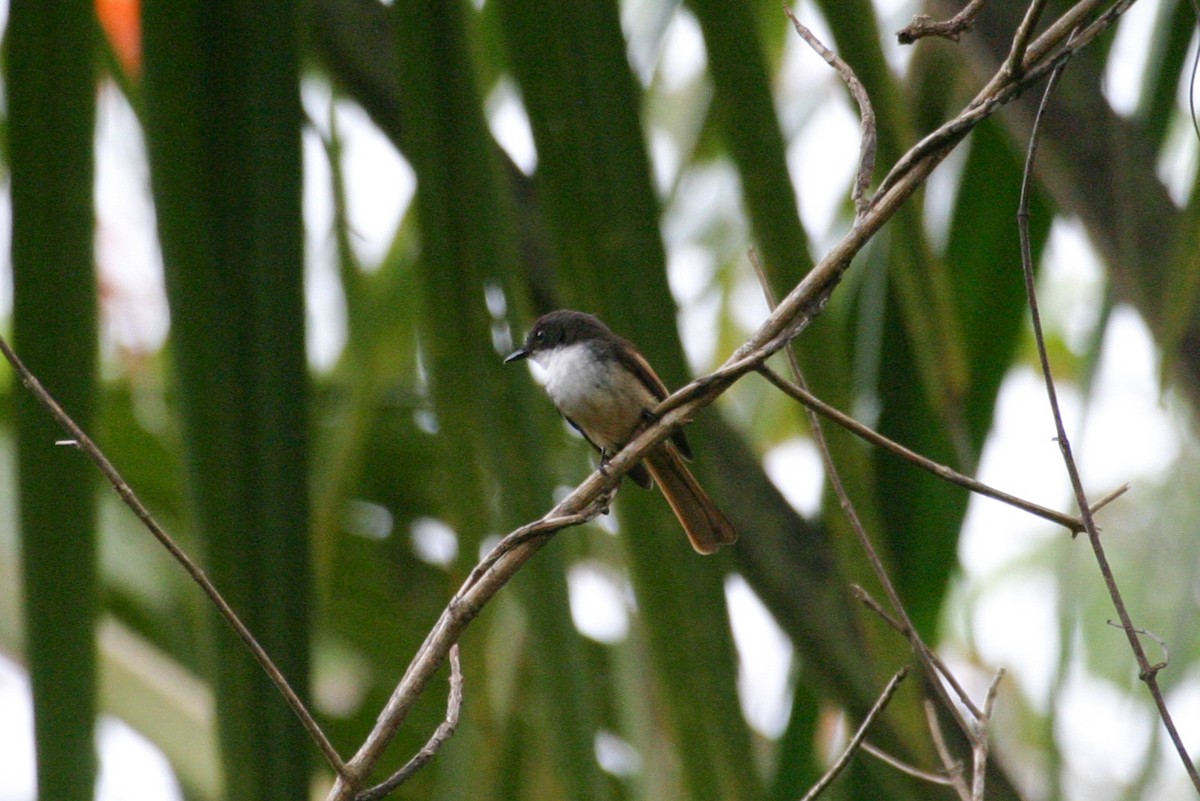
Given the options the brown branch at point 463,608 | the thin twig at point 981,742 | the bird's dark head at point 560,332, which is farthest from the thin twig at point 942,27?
the bird's dark head at point 560,332

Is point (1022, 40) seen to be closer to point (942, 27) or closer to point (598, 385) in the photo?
point (942, 27)

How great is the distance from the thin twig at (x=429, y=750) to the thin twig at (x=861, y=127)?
68cm

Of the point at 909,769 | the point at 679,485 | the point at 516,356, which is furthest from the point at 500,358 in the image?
the point at 679,485

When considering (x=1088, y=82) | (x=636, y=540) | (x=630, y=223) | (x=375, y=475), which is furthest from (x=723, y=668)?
(x=375, y=475)

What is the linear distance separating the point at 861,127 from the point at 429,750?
0.88 meters

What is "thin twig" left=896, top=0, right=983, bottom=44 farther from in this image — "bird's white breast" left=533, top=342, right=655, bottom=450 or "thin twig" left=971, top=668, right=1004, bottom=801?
"bird's white breast" left=533, top=342, right=655, bottom=450

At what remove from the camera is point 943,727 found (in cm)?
228

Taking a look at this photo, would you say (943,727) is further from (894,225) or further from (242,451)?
(242,451)

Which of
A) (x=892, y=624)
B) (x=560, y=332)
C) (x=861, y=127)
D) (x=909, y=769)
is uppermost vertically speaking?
(x=560, y=332)

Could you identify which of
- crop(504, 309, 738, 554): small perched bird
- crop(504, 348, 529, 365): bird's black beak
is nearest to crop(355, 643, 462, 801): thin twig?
crop(504, 348, 529, 365): bird's black beak

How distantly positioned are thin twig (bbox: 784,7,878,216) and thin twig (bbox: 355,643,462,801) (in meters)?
0.68

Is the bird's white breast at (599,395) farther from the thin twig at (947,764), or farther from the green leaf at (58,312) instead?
the green leaf at (58,312)

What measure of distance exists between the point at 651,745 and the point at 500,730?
1.67 ft

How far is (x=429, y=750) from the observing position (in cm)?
145
